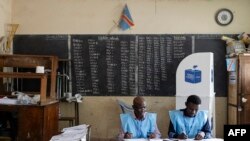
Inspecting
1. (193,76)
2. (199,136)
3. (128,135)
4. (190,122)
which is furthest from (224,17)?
(128,135)

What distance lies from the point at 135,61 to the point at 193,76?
1035mm

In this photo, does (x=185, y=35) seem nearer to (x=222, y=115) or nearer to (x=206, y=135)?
(x=222, y=115)

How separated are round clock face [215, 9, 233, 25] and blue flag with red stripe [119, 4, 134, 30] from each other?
53.7 inches

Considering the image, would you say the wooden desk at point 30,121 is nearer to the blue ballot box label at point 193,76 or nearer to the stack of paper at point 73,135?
the stack of paper at point 73,135

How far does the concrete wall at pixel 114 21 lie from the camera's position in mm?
4938

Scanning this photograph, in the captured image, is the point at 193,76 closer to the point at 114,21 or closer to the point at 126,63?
the point at 126,63

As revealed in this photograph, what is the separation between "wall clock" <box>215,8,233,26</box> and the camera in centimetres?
492

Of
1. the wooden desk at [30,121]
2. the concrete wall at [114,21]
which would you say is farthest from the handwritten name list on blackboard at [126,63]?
Result: the wooden desk at [30,121]

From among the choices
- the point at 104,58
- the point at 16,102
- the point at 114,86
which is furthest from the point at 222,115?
the point at 16,102

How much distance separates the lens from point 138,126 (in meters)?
3.05

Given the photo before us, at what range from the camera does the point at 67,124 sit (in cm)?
507

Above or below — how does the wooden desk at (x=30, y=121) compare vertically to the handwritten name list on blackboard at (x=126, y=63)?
below

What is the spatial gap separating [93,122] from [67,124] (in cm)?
43

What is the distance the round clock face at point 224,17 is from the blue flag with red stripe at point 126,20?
1364 mm
